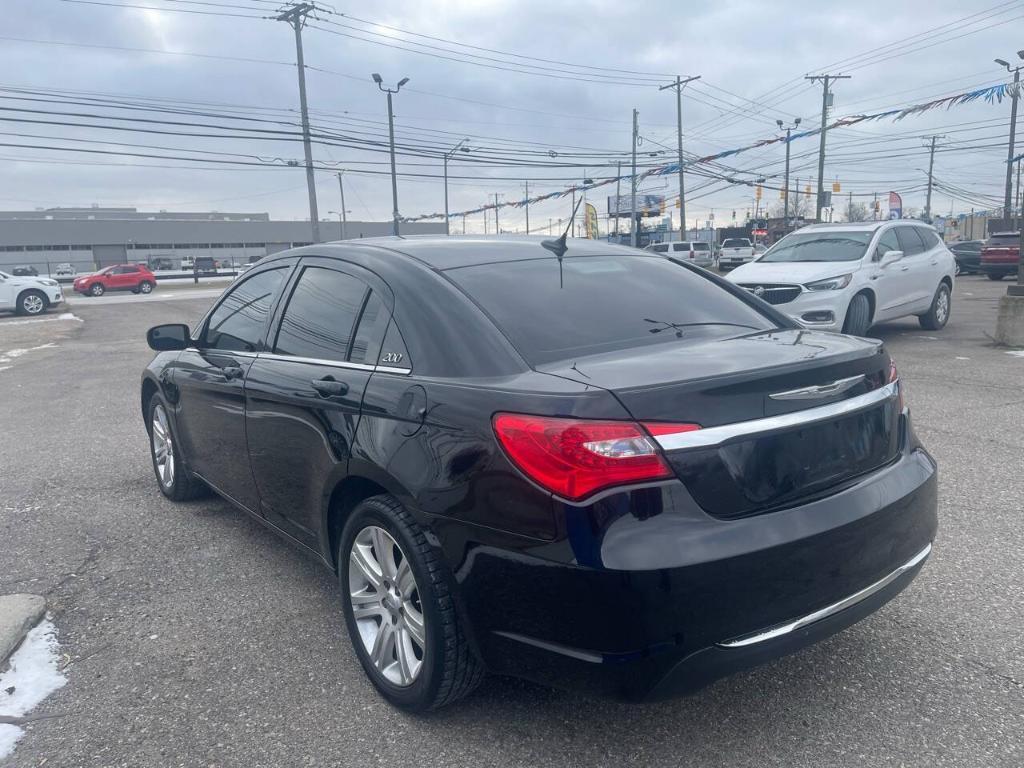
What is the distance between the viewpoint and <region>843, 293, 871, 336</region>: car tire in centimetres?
1048

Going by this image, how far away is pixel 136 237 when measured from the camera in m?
79.8

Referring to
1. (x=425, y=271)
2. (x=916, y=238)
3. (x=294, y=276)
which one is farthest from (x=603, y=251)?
(x=916, y=238)

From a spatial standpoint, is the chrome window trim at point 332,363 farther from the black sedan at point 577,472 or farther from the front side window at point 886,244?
the front side window at point 886,244

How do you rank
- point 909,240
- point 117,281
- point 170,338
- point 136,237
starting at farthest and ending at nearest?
1. point 136,237
2. point 117,281
3. point 909,240
4. point 170,338

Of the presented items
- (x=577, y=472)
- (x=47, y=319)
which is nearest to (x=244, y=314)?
(x=577, y=472)

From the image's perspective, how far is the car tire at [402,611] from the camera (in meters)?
2.58

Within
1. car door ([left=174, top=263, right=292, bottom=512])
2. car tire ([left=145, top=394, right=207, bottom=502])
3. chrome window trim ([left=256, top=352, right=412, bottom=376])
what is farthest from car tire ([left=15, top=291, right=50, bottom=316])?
chrome window trim ([left=256, top=352, right=412, bottom=376])

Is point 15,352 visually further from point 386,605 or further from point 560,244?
point 386,605

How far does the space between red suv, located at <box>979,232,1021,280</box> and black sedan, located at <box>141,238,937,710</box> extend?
28.9m

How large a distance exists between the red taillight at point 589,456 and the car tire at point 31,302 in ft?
92.7

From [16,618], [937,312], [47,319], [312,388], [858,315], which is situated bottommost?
[47,319]

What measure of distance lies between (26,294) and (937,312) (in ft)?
83.5

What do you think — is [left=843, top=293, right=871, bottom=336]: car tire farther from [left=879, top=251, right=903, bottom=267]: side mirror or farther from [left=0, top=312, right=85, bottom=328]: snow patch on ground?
[left=0, top=312, right=85, bottom=328]: snow patch on ground

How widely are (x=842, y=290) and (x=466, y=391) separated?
29.1 ft
